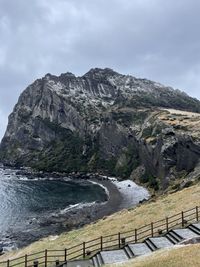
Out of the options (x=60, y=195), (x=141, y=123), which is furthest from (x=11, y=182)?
(x=141, y=123)

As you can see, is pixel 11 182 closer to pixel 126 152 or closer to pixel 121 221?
pixel 126 152

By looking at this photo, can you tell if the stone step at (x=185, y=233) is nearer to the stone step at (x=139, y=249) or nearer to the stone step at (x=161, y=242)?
the stone step at (x=161, y=242)

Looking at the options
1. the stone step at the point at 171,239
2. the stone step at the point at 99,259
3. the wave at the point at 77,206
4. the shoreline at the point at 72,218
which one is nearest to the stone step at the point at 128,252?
the stone step at the point at 99,259

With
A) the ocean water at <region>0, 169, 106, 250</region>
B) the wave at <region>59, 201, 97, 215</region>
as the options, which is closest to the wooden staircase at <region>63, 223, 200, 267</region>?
the ocean water at <region>0, 169, 106, 250</region>

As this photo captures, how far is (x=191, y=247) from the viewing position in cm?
3012

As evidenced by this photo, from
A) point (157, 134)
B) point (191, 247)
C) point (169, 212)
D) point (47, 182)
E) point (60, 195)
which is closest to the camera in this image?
point (191, 247)

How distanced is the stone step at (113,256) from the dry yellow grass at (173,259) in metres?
3.05

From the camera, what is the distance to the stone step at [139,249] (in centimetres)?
3503

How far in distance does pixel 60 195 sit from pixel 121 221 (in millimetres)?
Answer: 89248

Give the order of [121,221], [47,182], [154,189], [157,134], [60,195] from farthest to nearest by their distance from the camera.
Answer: [47,182] → [157,134] → [60,195] → [154,189] → [121,221]

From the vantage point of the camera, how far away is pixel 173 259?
2786 centimetres

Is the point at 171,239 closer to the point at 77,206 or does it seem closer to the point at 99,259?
the point at 99,259

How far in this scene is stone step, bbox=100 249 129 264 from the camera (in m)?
34.2

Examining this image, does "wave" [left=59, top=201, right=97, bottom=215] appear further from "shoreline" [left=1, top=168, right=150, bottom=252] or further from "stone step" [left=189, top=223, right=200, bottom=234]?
"stone step" [left=189, top=223, right=200, bottom=234]
